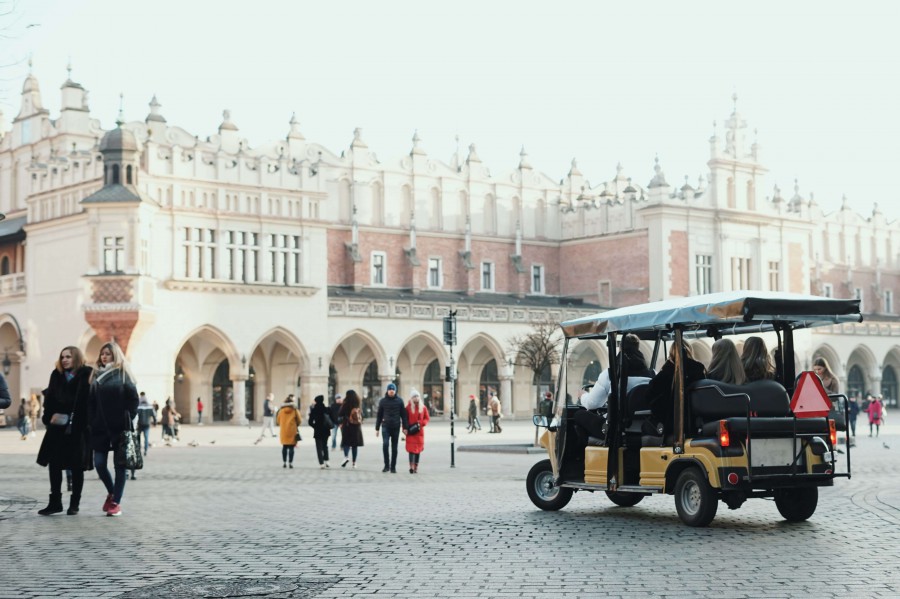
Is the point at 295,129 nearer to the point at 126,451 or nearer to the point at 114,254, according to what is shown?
the point at 114,254

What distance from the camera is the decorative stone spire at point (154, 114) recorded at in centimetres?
6062

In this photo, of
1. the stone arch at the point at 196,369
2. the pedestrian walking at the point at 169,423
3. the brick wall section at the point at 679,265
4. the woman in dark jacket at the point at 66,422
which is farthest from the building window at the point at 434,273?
the woman in dark jacket at the point at 66,422

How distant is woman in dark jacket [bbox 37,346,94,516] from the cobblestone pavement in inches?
21.3

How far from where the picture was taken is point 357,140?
6294cm

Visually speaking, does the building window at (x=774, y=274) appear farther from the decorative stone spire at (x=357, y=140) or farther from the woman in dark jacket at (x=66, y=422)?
the woman in dark jacket at (x=66, y=422)

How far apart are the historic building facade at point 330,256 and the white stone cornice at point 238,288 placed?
0.08 m

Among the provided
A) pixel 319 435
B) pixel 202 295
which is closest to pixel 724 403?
pixel 319 435

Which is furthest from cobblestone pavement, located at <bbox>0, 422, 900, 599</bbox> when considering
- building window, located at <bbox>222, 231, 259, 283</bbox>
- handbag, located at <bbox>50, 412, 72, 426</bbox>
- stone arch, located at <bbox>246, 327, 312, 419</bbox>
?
stone arch, located at <bbox>246, 327, 312, 419</bbox>

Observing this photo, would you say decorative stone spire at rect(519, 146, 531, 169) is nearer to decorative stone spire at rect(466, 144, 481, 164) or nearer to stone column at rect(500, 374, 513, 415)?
decorative stone spire at rect(466, 144, 481, 164)

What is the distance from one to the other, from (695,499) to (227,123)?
52.0m

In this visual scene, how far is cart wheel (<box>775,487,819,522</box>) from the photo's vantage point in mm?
12672

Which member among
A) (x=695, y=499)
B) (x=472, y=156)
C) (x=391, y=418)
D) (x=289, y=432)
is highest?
(x=472, y=156)

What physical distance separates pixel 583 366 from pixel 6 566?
179 feet

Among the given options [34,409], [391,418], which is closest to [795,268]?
[34,409]
